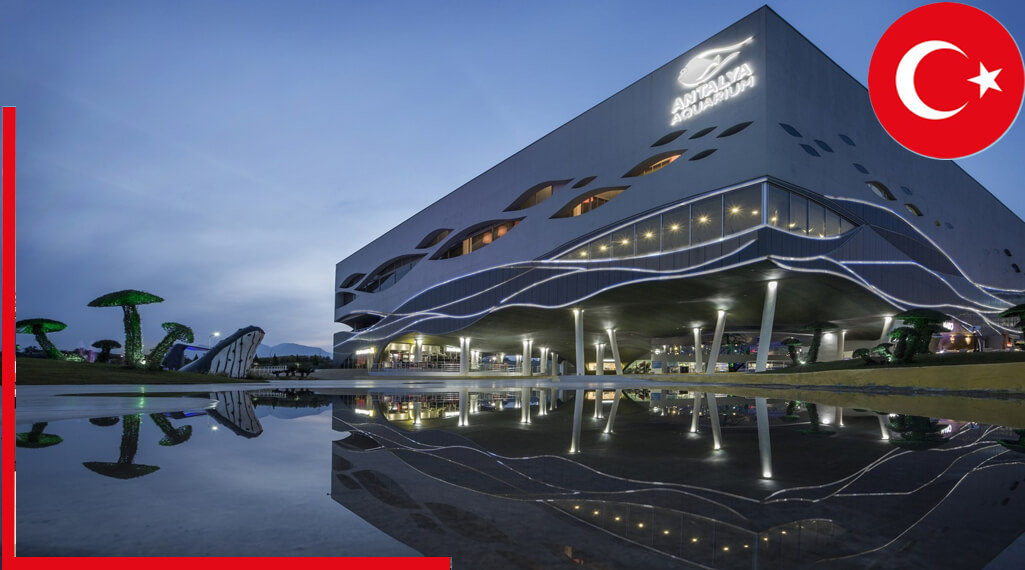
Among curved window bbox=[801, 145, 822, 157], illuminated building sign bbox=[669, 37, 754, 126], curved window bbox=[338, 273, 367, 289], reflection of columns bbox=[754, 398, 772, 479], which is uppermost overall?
illuminated building sign bbox=[669, 37, 754, 126]

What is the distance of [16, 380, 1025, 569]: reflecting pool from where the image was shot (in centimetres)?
261

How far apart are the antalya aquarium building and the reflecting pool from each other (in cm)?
2517

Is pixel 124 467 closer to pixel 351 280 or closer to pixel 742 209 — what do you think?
pixel 742 209

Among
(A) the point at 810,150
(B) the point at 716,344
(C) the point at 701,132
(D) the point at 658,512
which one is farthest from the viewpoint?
(B) the point at 716,344

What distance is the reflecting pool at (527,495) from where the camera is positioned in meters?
2.61

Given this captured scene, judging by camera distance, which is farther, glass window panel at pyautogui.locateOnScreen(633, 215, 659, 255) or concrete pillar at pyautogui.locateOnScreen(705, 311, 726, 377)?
concrete pillar at pyautogui.locateOnScreen(705, 311, 726, 377)

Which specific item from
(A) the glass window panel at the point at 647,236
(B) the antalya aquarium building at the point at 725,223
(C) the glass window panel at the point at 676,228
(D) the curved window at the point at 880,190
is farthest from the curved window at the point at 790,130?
(D) the curved window at the point at 880,190

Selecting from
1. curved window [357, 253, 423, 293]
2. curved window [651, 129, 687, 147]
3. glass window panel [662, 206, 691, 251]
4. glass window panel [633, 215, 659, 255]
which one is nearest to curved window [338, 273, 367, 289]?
curved window [357, 253, 423, 293]

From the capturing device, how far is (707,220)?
3166 centimetres

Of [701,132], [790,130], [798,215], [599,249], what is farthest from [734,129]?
[599,249]

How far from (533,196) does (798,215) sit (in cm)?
2491

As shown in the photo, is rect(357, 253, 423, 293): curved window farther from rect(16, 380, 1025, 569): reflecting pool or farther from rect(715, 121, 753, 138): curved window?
rect(16, 380, 1025, 569): reflecting pool

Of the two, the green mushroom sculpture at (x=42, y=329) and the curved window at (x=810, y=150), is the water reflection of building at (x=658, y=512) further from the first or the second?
the green mushroom sculpture at (x=42, y=329)

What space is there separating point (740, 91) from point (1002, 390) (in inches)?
840
